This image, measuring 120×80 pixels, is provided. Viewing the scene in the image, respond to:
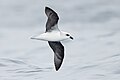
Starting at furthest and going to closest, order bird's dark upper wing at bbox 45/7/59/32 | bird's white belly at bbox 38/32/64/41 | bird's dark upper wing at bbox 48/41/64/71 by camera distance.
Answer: bird's dark upper wing at bbox 48/41/64/71 → bird's dark upper wing at bbox 45/7/59/32 → bird's white belly at bbox 38/32/64/41

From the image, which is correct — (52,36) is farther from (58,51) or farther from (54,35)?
(58,51)

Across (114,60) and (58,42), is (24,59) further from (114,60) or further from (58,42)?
(58,42)

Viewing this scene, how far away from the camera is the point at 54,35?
24.5m

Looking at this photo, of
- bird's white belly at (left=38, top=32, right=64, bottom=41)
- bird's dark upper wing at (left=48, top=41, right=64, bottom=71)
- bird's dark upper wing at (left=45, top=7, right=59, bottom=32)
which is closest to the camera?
bird's white belly at (left=38, top=32, right=64, bottom=41)

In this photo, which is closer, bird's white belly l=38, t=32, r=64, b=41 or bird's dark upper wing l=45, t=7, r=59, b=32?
bird's white belly l=38, t=32, r=64, b=41

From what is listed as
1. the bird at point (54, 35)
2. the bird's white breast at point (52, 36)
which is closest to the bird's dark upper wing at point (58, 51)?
the bird at point (54, 35)

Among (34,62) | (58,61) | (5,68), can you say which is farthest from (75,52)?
(58,61)

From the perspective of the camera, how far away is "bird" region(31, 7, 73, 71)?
79.9 feet

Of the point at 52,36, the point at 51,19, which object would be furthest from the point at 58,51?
the point at 52,36

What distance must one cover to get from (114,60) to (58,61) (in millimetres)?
7498

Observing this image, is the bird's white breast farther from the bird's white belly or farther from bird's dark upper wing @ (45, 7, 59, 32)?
bird's dark upper wing @ (45, 7, 59, 32)

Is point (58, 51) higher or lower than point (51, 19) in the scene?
lower

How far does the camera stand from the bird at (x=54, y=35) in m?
24.4

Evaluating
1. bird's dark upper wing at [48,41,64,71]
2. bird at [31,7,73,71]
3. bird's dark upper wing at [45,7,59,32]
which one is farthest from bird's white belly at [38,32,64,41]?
bird's dark upper wing at [48,41,64,71]
